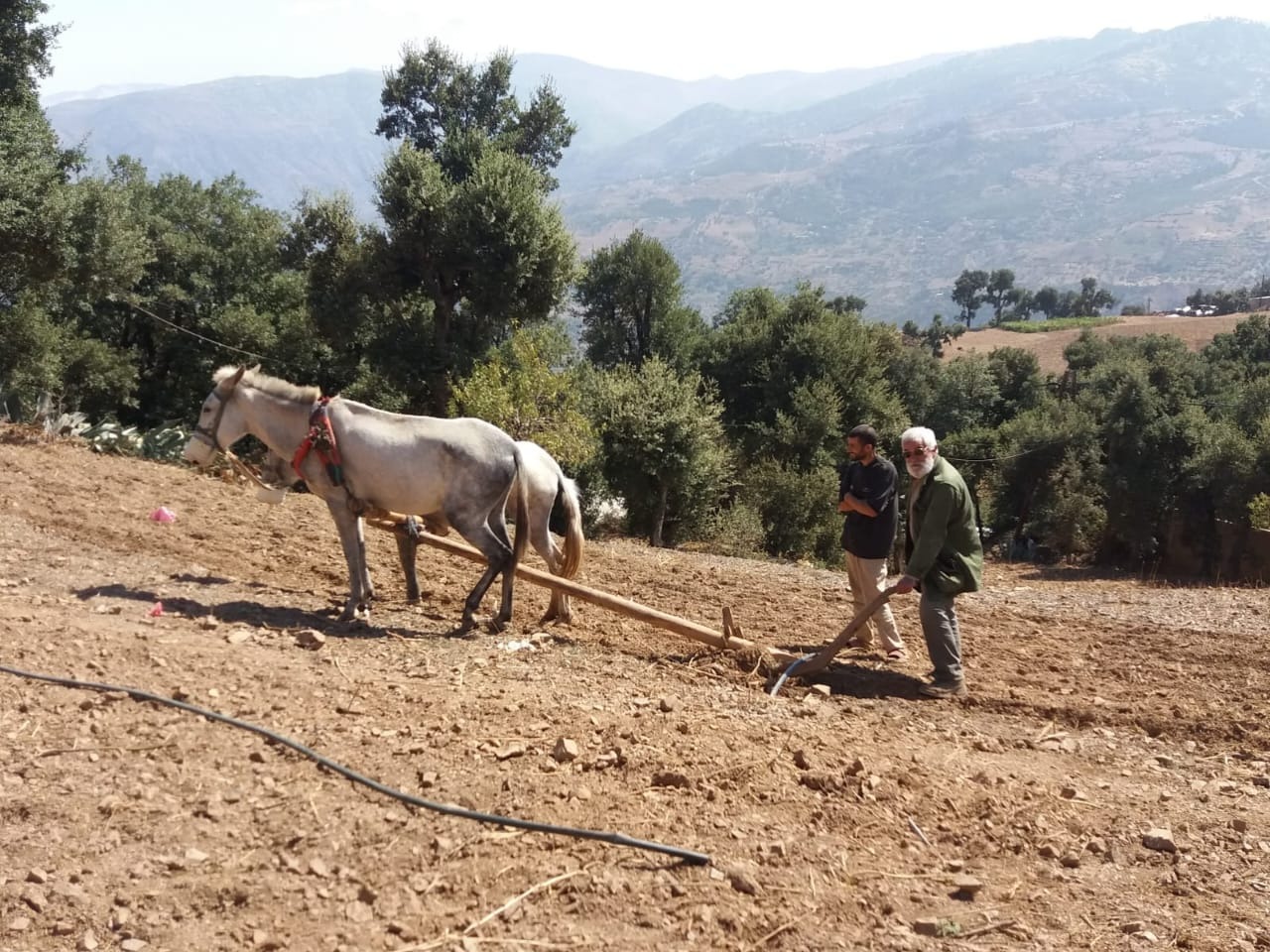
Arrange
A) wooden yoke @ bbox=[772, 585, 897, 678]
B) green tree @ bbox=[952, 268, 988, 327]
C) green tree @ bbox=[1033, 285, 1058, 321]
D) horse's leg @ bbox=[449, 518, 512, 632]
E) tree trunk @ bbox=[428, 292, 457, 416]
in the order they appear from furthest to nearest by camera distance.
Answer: green tree @ bbox=[952, 268, 988, 327] → green tree @ bbox=[1033, 285, 1058, 321] → tree trunk @ bbox=[428, 292, 457, 416] → horse's leg @ bbox=[449, 518, 512, 632] → wooden yoke @ bbox=[772, 585, 897, 678]

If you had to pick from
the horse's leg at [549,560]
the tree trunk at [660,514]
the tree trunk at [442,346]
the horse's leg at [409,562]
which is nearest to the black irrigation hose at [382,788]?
the horse's leg at [409,562]

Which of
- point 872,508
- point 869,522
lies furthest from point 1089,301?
point 872,508

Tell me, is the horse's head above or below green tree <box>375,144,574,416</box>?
below

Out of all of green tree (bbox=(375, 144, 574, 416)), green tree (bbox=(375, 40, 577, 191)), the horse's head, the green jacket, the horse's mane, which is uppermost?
green tree (bbox=(375, 40, 577, 191))

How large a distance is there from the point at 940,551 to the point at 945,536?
183 millimetres

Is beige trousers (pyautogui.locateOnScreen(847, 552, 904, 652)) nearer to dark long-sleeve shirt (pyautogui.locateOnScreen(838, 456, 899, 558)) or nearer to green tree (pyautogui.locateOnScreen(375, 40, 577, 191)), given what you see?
dark long-sleeve shirt (pyautogui.locateOnScreen(838, 456, 899, 558))

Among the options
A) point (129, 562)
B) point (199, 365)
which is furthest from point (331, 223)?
point (129, 562)

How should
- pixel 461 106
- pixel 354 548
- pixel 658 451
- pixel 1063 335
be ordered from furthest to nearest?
1. pixel 1063 335
2. pixel 461 106
3. pixel 658 451
4. pixel 354 548

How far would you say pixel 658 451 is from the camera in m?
26.4

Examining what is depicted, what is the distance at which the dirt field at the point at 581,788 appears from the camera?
14.3 feet

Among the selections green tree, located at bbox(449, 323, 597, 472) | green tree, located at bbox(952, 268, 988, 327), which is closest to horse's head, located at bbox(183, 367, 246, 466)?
green tree, located at bbox(449, 323, 597, 472)

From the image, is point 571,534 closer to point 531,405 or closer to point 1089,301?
point 531,405

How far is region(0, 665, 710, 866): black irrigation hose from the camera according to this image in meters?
4.80

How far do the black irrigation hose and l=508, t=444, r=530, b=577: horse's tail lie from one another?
339cm
